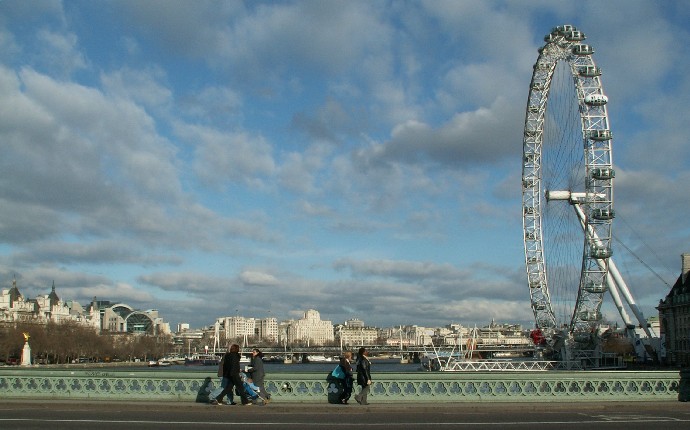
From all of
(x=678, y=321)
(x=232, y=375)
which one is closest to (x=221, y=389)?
(x=232, y=375)

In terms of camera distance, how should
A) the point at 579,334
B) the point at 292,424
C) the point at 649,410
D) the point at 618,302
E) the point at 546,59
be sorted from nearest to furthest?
the point at 292,424, the point at 649,410, the point at 546,59, the point at 579,334, the point at 618,302

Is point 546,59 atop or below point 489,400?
atop

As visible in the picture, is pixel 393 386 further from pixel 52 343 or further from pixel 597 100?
pixel 52 343

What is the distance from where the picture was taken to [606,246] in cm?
7525

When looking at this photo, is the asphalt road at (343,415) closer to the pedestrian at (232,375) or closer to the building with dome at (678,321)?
the pedestrian at (232,375)

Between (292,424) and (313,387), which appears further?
(313,387)

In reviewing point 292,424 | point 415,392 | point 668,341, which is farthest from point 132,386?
point 668,341

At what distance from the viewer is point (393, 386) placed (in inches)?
1041

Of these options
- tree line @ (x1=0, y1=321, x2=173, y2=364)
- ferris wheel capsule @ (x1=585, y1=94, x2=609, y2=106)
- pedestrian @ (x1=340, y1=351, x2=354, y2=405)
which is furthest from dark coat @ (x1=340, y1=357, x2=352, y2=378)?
tree line @ (x1=0, y1=321, x2=173, y2=364)

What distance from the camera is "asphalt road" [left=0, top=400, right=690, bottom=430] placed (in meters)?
20.7

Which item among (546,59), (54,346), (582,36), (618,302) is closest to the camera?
(582,36)

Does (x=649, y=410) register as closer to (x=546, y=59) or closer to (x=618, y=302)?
(x=546, y=59)

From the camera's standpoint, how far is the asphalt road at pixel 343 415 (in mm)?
20672

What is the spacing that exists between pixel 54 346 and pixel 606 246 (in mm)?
134048
